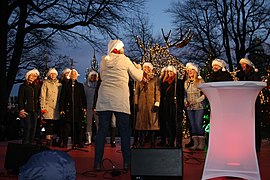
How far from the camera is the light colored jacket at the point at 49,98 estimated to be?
8766 millimetres

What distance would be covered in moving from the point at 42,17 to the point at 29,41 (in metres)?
4.02

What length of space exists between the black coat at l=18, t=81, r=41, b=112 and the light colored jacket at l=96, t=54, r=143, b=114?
294 cm

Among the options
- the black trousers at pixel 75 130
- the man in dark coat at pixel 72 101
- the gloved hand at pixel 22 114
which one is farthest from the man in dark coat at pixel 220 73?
the gloved hand at pixel 22 114

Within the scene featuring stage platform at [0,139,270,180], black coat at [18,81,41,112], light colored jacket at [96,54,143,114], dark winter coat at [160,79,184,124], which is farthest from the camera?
dark winter coat at [160,79,184,124]

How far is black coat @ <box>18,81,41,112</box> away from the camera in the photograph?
8188 mm

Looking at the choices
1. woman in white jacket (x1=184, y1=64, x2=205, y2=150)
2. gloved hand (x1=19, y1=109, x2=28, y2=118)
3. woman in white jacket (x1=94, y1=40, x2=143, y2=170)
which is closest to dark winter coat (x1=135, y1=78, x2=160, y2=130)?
woman in white jacket (x1=184, y1=64, x2=205, y2=150)

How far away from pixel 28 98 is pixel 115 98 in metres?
3.24

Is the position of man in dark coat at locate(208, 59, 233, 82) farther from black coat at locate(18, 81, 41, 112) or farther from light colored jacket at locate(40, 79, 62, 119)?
black coat at locate(18, 81, 41, 112)

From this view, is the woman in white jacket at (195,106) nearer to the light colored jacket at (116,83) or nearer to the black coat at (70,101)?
the black coat at (70,101)

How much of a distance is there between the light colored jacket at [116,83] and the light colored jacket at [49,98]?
331 cm

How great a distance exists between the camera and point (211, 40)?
32.2m

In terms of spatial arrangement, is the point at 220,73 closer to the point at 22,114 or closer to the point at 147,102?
the point at 147,102

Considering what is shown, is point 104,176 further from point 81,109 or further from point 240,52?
point 240,52

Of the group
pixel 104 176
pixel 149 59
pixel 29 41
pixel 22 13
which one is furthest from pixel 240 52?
pixel 104 176
